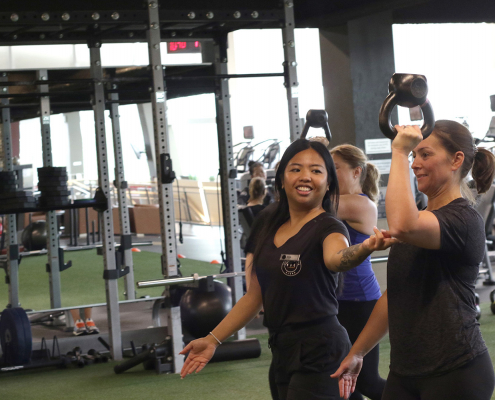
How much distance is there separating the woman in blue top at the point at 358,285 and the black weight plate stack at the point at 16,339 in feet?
8.99

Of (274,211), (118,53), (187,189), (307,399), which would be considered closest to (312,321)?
(307,399)

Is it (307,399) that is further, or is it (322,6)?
(322,6)

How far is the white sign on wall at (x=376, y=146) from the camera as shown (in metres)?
5.78

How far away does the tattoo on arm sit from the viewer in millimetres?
1578

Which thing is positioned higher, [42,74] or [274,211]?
[42,74]

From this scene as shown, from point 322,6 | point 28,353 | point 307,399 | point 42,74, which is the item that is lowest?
point 28,353

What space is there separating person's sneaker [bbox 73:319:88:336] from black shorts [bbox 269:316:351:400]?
4.06m

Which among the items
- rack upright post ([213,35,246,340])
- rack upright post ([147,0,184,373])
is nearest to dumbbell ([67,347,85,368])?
rack upright post ([147,0,184,373])

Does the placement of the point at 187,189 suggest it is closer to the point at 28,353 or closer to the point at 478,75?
the point at 478,75

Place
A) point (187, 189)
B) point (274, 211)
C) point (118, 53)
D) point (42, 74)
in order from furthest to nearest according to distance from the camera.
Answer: point (187, 189) → point (118, 53) → point (42, 74) → point (274, 211)

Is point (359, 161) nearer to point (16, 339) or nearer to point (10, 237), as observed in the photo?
point (16, 339)

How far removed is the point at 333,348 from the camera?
1.81m

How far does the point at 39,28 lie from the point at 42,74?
27.5 inches

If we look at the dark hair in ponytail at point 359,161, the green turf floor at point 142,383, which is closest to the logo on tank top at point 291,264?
the dark hair in ponytail at point 359,161
